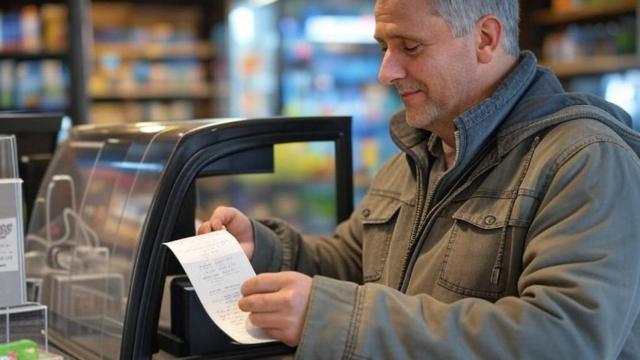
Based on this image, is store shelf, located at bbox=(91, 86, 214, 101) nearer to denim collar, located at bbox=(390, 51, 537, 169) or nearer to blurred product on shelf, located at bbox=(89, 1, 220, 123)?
blurred product on shelf, located at bbox=(89, 1, 220, 123)

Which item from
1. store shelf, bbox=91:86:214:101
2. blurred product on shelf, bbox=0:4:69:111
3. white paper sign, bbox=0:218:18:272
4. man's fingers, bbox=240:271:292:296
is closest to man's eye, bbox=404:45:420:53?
man's fingers, bbox=240:271:292:296

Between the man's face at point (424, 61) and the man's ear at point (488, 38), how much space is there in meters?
0.02

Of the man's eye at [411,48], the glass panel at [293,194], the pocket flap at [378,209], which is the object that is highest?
the man's eye at [411,48]

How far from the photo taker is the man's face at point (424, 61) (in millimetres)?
1931

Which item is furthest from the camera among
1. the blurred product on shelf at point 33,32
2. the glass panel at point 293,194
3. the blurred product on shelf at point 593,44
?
the blurred product on shelf at point 33,32

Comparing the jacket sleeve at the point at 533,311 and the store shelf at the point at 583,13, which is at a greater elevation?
the store shelf at the point at 583,13

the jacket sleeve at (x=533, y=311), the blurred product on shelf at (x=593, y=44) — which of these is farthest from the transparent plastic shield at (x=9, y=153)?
the blurred product on shelf at (x=593, y=44)

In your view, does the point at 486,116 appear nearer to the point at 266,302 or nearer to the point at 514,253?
the point at 514,253

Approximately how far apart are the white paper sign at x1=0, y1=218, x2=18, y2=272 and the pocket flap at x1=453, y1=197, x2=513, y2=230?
92cm

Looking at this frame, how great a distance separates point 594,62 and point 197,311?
18.4 feet

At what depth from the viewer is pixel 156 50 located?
8.39m

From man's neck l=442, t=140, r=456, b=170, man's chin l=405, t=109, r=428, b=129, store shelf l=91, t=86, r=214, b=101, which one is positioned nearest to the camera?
man's chin l=405, t=109, r=428, b=129

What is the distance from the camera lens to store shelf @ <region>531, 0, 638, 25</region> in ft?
22.5

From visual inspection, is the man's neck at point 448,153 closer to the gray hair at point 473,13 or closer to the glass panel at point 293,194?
the gray hair at point 473,13
